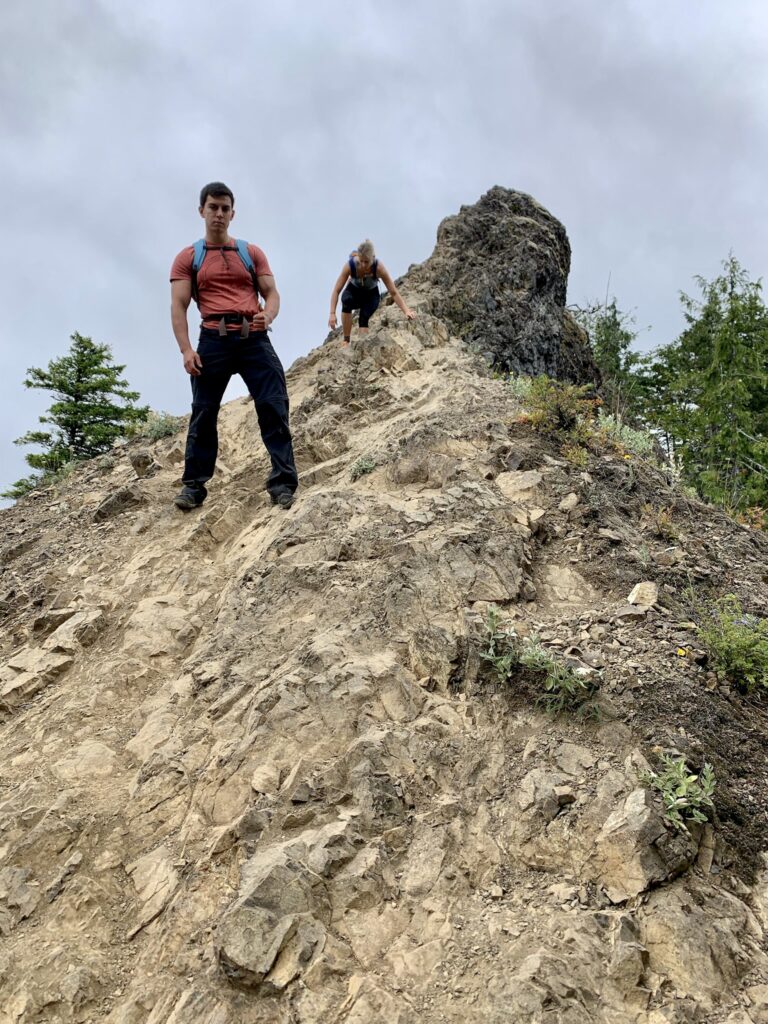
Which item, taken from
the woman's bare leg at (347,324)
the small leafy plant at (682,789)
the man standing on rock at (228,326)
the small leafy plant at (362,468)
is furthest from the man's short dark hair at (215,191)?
the small leafy plant at (682,789)

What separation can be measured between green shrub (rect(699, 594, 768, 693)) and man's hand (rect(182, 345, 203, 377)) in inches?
192

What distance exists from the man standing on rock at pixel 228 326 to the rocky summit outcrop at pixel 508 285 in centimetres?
492

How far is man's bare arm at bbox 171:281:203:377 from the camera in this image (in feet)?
20.6

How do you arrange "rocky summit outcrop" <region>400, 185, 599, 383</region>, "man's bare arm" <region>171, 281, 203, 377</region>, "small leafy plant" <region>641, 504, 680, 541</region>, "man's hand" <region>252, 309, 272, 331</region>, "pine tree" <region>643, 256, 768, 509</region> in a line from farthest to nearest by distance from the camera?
"pine tree" <region>643, 256, 768, 509</region>, "rocky summit outcrop" <region>400, 185, 599, 383</region>, "man's hand" <region>252, 309, 272, 331</region>, "man's bare arm" <region>171, 281, 203, 377</region>, "small leafy plant" <region>641, 504, 680, 541</region>

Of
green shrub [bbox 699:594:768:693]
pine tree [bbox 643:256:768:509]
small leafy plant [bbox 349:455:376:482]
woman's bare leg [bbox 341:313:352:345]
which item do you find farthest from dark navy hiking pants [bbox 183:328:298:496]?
pine tree [bbox 643:256:768:509]

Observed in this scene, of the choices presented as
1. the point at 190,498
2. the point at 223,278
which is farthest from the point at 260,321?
the point at 190,498

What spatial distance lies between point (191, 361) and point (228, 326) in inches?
19.2

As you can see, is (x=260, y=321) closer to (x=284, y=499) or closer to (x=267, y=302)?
(x=267, y=302)

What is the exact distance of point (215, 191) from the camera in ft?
20.1

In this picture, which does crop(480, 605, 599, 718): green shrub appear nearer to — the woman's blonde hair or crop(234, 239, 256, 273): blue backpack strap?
crop(234, 239, 256, 273): blue backpack strap

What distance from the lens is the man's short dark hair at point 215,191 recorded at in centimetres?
611

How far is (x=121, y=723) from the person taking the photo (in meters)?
4.59

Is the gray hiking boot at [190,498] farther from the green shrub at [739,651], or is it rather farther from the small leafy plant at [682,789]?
the small leafy plant at [682,789]

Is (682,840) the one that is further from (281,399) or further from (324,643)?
(281,399)
